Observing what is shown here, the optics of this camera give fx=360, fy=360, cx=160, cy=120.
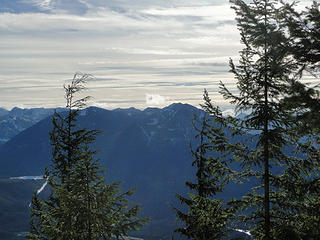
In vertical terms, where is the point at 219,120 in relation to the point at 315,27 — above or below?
below

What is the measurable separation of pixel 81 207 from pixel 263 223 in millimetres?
8090

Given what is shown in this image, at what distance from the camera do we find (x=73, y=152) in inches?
987

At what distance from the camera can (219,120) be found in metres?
15.7

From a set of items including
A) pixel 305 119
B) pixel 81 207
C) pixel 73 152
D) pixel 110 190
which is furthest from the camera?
pixel 73 152

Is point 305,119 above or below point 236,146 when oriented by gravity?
above

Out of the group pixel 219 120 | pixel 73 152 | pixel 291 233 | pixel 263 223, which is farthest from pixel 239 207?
pixel 73 152

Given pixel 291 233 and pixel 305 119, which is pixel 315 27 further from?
pixel 291 233

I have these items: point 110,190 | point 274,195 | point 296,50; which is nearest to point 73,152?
point 110,190

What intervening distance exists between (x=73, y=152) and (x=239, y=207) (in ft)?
44.7

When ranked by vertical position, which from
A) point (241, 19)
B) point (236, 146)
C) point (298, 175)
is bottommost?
point (298, 175)

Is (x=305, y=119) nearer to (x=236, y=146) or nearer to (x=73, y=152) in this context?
(x=236, y=146)

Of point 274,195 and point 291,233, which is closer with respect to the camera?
point 291,233

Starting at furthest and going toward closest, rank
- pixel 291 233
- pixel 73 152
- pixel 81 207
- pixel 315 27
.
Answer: pixel 73 152 < pixel 81 207 < pixel 291 233 < pixel 315 27

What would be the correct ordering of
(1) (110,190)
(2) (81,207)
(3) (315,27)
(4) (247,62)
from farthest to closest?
1. (1) (110,190)
2. (2) (81,207)
3. (4) (247,62)
4. (3) (315,27)
